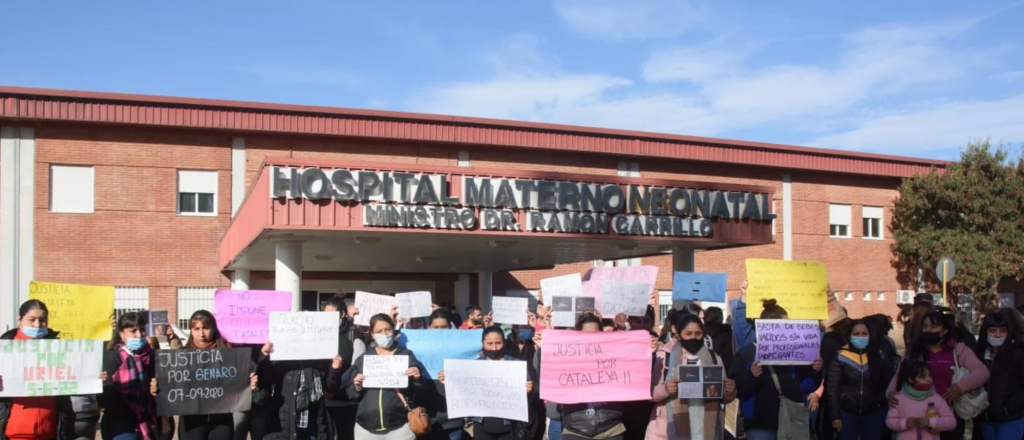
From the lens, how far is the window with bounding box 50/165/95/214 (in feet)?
85.4

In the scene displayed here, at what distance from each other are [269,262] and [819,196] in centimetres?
2086

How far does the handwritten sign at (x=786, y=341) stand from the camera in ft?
26.5

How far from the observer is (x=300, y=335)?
26.6 ft

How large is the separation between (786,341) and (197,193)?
73.9 ft

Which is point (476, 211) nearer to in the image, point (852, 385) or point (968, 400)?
point (852, 385)

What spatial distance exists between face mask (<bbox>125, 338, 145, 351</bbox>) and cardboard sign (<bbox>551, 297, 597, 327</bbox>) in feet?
14.5

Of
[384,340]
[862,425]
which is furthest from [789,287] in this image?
[384,340]

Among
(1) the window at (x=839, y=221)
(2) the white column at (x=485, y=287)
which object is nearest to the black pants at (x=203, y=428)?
(2) the white column at (x=485, y=287)

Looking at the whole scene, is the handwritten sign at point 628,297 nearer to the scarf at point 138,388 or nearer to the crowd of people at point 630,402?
the crowd of people at point 630,402

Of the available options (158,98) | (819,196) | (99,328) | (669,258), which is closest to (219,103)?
(158,98)

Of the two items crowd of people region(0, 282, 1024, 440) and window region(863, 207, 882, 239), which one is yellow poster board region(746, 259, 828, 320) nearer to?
crowd of people region(0, 282, 1024, 440)

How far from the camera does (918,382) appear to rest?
823cm

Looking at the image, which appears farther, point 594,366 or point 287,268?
point 287,268

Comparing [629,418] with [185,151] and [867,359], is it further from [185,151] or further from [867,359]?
[185,151]
